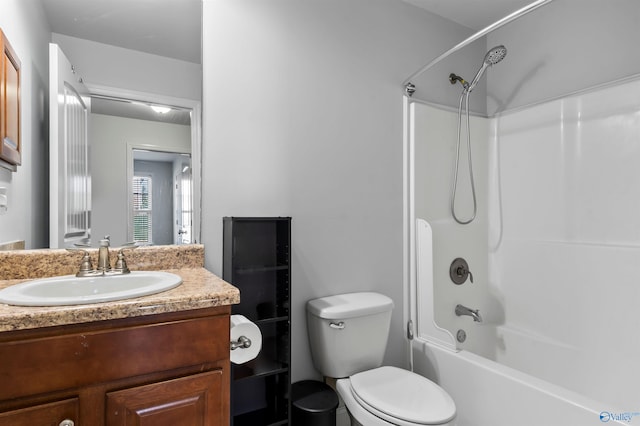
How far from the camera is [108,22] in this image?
139cm

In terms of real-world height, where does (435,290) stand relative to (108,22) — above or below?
below

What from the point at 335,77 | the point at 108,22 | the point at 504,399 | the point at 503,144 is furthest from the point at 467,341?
the point at 108,22

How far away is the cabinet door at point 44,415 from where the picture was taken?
0.79m

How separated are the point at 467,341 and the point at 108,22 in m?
2.56

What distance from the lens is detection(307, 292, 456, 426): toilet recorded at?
1359mm

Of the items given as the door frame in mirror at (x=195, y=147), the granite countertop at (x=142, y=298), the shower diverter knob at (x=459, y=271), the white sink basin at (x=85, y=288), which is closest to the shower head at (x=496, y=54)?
the shower diverter knob at (x=459, y=271)

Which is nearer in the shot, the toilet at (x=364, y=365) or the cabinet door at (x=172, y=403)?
the cabinet door at (x=172, y=403)

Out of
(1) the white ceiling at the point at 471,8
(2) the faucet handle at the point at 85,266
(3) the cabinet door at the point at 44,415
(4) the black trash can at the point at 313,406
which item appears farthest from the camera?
(1) the white ceiling at the point at 471,8

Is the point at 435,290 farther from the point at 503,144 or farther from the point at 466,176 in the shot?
the point at 503,144

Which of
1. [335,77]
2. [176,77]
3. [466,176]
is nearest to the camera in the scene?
[176,77]

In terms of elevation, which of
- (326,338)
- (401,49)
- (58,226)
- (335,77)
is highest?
(401,49)

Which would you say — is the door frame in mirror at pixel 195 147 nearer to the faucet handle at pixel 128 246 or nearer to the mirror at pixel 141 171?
the mirror at pixel 141 171

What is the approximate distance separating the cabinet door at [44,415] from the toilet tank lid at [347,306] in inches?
38.8

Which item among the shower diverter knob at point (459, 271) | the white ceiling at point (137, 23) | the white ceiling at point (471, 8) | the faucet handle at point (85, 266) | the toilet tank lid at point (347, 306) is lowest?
the toilet tank lid at point (347, 306)
